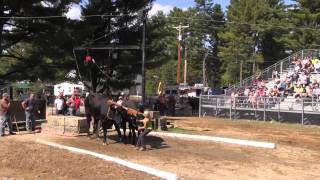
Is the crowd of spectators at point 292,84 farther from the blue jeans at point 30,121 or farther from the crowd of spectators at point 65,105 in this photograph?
the blue jeans at point 30,121

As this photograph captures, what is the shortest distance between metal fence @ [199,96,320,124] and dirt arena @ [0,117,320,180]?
12.8 metres

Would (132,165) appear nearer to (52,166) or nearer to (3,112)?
(52,166)

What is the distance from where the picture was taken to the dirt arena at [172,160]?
13930 millimetres

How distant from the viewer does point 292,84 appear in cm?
4100

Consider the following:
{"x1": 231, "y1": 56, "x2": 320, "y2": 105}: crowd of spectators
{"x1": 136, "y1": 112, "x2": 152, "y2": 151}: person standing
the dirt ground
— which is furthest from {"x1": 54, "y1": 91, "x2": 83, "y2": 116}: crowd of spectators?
the dirt ground

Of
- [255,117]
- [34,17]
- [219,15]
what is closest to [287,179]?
[255,117]

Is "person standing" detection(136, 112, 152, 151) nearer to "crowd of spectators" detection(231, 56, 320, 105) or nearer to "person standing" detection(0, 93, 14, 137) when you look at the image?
"person standing" detection(0, 93, 14, 137)

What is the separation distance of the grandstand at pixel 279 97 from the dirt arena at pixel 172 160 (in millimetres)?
13259

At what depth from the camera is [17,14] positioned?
3972cm

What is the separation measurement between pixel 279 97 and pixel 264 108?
1.16 meters

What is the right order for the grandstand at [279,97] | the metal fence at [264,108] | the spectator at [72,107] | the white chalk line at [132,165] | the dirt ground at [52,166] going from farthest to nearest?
the grandstand at [279,97] < the metal fence at [264,108] < the spectator at [72,107] < the white chalk line at [132,165] < the dirt ground at [52,166]

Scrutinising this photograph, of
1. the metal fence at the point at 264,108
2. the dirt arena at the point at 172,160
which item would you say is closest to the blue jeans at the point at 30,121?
the dirt arena at the point at 172,160

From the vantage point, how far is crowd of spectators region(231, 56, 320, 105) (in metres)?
38.4

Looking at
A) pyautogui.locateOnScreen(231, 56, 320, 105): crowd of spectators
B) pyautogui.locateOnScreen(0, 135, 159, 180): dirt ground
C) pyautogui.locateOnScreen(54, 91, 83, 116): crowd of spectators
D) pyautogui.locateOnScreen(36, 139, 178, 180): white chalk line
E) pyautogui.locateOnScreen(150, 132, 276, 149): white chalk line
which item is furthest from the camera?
pyautogui.locateOnScreen(231, 56, 320, 105): crowd of spectators
